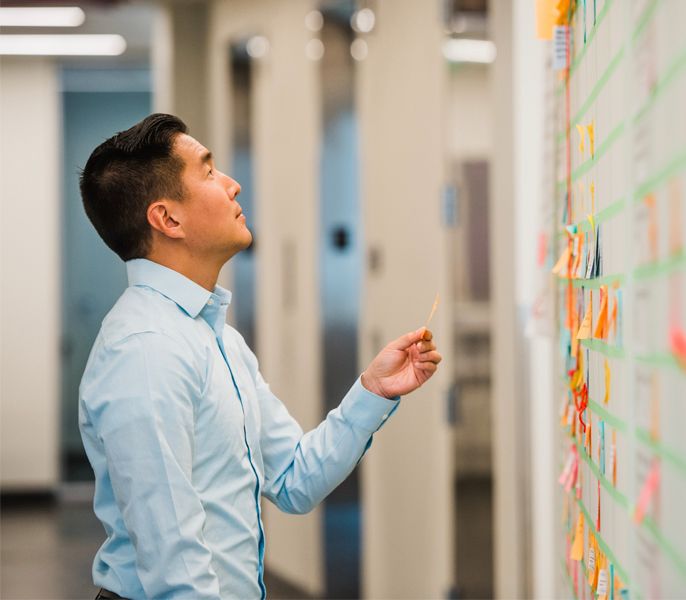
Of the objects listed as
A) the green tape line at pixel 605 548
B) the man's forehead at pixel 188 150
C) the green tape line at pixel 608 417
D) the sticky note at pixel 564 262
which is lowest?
the green tape line at pixel 605 548

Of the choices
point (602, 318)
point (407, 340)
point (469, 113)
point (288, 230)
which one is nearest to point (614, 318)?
point (602, 318)

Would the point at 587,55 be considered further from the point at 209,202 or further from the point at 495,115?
the point at 495,115

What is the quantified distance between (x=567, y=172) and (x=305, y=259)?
7.60ft

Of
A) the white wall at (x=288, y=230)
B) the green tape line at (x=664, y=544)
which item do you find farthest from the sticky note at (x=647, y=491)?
the white wall at (x=288, y=230)

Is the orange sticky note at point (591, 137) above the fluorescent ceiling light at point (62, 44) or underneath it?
underneath

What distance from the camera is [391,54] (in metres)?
3.38

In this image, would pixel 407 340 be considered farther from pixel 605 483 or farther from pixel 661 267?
pixel 661 267

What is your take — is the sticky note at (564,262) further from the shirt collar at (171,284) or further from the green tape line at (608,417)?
the shirt collar at (171,284)

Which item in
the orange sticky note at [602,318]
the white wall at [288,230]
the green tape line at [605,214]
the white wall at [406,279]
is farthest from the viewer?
the white wall at [288,230]

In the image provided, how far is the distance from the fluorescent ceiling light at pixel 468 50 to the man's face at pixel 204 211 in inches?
63.5

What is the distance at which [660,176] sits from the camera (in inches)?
35.3

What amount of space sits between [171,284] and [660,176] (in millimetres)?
882

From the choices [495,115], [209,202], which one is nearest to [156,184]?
[209,202]

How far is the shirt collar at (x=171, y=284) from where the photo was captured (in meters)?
1.55
